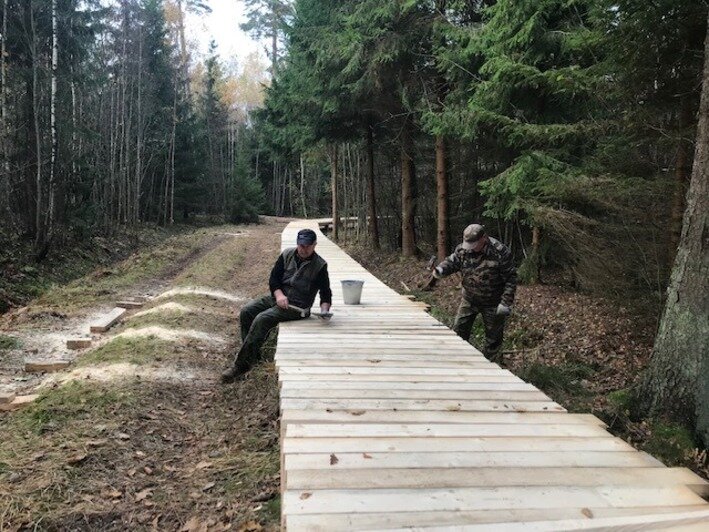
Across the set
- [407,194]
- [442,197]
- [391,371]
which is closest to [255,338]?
[391,371]

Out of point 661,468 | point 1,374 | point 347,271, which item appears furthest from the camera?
point 347,271

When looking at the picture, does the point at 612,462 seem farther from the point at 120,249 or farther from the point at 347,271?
the point at 120,249

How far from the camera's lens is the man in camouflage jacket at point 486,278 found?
19.2 feet

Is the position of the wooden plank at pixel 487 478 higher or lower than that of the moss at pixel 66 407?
higher

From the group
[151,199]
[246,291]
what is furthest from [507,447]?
[151,199]

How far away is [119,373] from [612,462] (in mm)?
4704

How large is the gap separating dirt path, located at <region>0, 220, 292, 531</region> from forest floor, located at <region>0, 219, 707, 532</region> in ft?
0.04

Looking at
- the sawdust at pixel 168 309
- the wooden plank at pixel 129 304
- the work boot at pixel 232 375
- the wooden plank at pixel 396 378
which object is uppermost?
the wooden plank at pixel 396 378

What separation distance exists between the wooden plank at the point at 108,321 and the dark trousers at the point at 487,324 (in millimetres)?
5304

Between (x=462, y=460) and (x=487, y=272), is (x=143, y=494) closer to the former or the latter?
(x=462, y=460)

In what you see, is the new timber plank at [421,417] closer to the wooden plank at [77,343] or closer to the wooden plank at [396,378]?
the wooden plank at [396,378]

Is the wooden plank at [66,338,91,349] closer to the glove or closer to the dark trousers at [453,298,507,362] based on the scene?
the dark trousers at [453,298,507,362]

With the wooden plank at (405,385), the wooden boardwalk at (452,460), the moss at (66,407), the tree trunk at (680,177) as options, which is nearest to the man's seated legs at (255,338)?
the moss at (66,407)

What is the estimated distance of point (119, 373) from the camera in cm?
553
